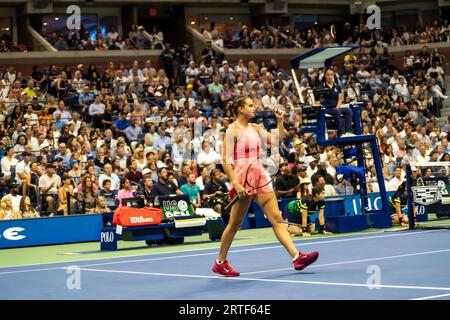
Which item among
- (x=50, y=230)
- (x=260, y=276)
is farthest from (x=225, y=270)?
(x=50, y=230)

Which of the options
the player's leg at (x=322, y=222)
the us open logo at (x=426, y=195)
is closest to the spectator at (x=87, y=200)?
the player's leg at (x=322, y=222)

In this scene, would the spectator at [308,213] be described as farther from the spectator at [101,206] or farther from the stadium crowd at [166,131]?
the spectator at [101,206]

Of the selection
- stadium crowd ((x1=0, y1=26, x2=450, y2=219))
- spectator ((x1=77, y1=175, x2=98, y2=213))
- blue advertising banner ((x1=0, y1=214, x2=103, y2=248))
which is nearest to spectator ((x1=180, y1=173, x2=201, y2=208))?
stadium crowd ((x1=0, y1=26, x2=450, y2=219))

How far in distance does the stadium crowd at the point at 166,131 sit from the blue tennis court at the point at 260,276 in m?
5.17

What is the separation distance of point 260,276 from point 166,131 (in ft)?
50.6

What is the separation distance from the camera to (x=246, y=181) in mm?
12164

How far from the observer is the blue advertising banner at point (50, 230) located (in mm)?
20719

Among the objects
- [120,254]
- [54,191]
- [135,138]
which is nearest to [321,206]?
[120,254]

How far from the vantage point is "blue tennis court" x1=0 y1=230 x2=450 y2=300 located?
10.3m

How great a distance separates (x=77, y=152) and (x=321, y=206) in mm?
7511

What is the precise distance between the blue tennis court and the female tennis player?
265mm

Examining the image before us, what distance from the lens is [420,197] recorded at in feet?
67.8

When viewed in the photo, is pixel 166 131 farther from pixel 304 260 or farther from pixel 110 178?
pixel 304 260

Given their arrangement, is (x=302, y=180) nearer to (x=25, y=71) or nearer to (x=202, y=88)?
(x=202, y=88)
